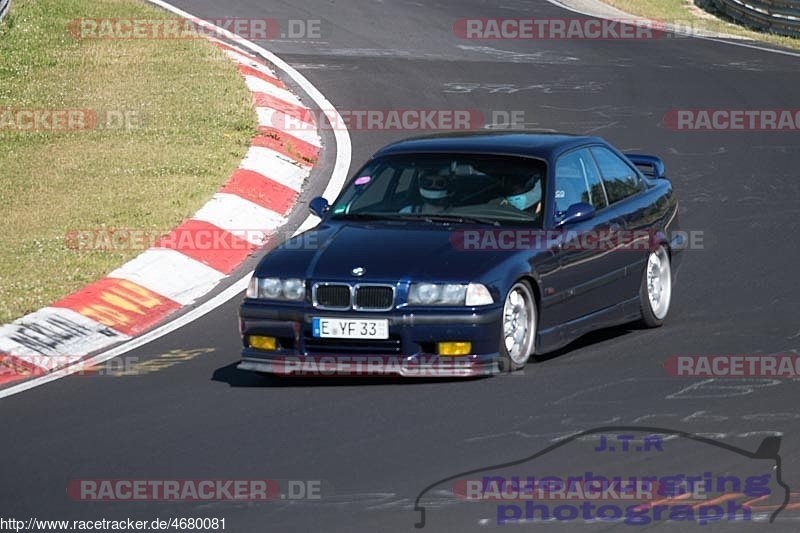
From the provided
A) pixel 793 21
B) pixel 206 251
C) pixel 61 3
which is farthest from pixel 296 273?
pixel 793 21

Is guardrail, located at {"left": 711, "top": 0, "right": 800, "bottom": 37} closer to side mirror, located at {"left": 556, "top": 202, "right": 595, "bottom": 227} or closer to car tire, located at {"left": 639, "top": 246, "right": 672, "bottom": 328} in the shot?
car tire, located at {"left": 639, "top": 246, "right": 672, "bottom": 328}

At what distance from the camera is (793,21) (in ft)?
83.9

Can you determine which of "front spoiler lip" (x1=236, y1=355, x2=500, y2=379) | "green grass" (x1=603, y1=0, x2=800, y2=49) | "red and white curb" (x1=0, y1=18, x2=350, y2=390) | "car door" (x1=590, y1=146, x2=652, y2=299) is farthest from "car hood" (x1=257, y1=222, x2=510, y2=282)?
"green grass" (x1=603, y1=0, x2=800, y2=49)

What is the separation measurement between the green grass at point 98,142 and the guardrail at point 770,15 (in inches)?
410

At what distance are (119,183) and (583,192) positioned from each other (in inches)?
237

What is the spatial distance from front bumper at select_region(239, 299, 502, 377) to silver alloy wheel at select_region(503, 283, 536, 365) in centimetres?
20

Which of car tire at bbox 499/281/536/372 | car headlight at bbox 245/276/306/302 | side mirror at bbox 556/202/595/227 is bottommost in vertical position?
car tire at bbox 499/281/536/372

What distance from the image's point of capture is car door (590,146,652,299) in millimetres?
10188

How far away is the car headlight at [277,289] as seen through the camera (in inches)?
343

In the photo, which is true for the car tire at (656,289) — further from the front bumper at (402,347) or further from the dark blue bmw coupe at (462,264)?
the front bumper at (402,347)

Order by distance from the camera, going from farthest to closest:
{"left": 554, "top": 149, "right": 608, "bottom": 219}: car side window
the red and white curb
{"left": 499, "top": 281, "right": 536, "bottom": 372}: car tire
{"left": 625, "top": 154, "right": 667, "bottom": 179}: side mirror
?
{"left": 625, "top": 154, "right": 667, "bottom": 179}: side mirror < the red and white curb < {"left": 554, "top": 149, "right": 608, "bottom": 219}: car side window < {"left": 499, "top": 281, "right": 536, "bottom": 372}: car tire

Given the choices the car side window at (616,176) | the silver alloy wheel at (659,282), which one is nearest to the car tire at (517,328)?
the car side window at (616,176)

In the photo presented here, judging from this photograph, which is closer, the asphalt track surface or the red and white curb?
the asphalt track surface

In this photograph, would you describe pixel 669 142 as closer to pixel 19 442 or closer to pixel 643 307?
pixel 643 307
